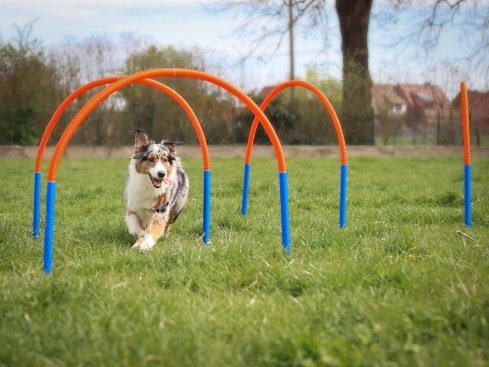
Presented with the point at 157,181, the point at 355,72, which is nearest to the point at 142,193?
the point at 157,181

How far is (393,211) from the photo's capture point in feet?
18.9

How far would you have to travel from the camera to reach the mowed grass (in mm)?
2189

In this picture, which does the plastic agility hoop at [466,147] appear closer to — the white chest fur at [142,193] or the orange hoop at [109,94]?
the orange hoop at [109,94]

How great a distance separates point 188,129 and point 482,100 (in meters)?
10.1

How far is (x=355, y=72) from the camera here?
62.2 ft

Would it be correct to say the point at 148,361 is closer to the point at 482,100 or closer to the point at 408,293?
the point at 408,293

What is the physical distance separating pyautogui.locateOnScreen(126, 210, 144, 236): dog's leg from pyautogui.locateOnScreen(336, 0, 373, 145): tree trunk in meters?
14.7

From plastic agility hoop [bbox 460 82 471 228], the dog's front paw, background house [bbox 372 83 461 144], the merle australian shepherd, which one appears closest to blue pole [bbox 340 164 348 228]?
plastic agility hoop [bbox 460 82 471 228]

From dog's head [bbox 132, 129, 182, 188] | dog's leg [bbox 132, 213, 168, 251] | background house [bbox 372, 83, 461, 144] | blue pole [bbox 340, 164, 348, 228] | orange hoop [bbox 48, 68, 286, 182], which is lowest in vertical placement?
dog's leg [bbox 132, 213, 168, 251]

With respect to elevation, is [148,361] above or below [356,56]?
below

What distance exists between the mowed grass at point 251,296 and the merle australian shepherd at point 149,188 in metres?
0.21

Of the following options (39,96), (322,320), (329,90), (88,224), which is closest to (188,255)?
(322,320)

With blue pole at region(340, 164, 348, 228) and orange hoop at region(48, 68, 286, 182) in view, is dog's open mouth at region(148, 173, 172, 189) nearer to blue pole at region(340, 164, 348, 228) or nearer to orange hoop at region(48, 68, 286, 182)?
orange hoop at region(48, 68, 286, 182)

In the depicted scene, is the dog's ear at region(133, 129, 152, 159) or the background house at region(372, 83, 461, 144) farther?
the background house at region(372, 83, 461, 144)
